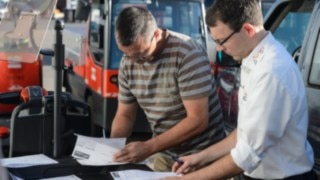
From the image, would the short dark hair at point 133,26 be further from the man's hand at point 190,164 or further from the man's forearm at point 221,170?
the man's forearm at point 221,170

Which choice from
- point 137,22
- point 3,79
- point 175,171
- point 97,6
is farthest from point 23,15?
point 97,6

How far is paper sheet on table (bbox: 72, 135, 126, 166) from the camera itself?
3.06 m

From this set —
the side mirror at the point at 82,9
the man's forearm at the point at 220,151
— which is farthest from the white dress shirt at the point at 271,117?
the side mirror at the point at 82,9

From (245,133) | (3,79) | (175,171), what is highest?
(245,133)

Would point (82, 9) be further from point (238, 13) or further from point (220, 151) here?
point (238, 13)

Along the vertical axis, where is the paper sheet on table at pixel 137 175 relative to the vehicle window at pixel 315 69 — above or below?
below

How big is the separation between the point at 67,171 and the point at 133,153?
0.38m

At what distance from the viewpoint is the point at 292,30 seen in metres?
4.63

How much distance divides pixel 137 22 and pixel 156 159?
34.6 inches

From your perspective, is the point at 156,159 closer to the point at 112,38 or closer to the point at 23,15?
the point at 23,15

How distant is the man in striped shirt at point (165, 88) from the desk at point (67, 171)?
0.57ft

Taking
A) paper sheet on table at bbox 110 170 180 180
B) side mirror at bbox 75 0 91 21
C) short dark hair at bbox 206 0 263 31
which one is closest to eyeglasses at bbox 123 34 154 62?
paper sheet on table at bbox 110 170 180 180

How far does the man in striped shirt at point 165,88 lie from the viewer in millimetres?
3166

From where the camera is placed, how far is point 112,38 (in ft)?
25.2
